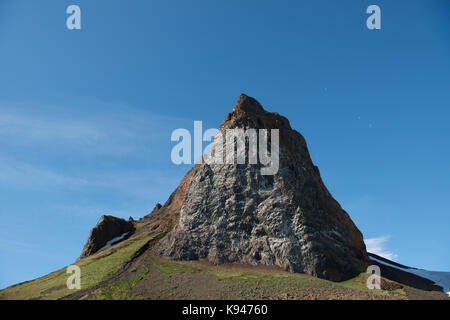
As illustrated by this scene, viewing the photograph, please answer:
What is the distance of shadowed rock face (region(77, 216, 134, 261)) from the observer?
6800cm

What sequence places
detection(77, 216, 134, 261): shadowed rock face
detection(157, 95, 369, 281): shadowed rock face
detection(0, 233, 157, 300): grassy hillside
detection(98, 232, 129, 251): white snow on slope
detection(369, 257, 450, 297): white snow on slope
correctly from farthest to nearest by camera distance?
detection(98, 232, 129, 251): white snow on slope → detection(77, 216, 134, 261): shadowed rock face → detection(369, 257, 450, 297): white snow on slope → detection(157, 95, 369, 281): shadowed rock face → detection(0, 233, 157, 300): grassy hillside

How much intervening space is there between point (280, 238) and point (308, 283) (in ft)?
30.4

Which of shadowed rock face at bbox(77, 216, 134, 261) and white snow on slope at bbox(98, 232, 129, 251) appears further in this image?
white snow on slope at bbox(98, 232, 129, 251)

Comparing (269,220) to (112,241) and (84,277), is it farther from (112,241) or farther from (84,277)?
(112,241)

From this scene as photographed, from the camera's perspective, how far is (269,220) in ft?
167

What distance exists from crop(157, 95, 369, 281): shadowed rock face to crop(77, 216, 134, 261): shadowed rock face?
21.9m

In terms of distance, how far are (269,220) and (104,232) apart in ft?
144

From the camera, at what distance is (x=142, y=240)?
206 feet

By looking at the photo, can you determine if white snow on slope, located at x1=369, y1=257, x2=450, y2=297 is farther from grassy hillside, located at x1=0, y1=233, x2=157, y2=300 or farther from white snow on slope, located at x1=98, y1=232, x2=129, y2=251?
white snow on slope, located at x1=98, y1=232, x2=129, y2=251

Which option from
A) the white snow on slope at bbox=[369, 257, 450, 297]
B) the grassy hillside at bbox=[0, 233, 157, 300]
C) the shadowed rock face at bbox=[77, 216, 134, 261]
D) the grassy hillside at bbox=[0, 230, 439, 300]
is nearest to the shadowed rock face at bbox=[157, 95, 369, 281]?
the grassy hillside at bbox=[0, 230, 439, 300]

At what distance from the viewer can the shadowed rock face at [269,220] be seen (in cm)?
4734

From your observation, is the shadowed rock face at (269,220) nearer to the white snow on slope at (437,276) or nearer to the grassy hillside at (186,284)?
the grassy hillside at (186,284)

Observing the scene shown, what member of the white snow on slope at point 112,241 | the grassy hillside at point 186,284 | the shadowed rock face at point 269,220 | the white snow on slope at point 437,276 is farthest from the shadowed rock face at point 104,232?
the white snow on slope at point 437,276
